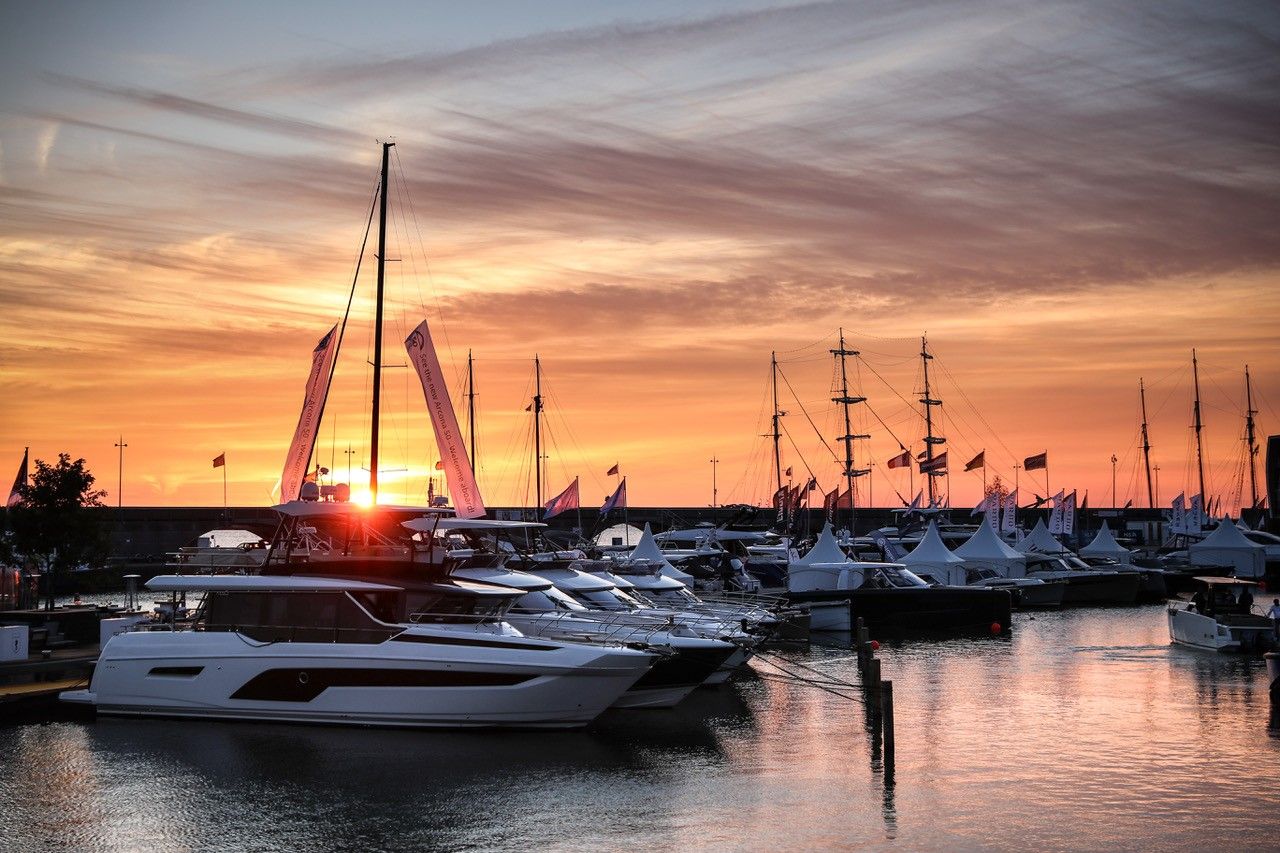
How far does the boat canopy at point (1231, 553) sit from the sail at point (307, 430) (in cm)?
7874

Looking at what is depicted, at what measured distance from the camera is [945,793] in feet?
86.5

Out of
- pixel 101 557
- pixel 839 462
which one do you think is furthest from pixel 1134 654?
pixel 839 462

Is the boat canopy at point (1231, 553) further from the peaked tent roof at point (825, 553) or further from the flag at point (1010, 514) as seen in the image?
the peaked tent roof at point (825, 553)

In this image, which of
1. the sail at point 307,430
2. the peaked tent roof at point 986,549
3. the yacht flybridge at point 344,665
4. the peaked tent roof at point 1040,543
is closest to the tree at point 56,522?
the sail at point 307,430

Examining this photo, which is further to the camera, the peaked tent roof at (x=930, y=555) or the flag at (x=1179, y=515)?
the flag at (x=1179, y=515)

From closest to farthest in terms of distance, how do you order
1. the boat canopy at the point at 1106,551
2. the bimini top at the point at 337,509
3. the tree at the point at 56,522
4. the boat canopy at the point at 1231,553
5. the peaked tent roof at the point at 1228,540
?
the bimini top at the point at 337,509
the tree at the point at 56,522
the boat canopy at the point at 1231,553
the peaked tent roof at the point at 1228,540
the boat canopy at the point at 1106,551

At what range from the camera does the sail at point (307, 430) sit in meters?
43.6

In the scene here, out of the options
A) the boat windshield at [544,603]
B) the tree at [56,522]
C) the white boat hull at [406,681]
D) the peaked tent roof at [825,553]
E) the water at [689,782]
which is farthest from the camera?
the peaked tent roof at [825,553]

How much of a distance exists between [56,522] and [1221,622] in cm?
4464

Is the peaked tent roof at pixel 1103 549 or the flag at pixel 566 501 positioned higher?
the flag at pixel 566 501

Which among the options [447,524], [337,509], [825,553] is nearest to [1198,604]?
[825,553]

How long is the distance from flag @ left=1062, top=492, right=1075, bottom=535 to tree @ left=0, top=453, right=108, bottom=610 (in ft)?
275

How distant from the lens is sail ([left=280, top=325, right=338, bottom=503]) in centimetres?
4359

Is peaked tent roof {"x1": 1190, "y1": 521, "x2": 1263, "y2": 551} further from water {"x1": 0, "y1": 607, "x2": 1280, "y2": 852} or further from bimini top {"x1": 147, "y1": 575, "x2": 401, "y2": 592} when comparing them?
bimini top {"x1": 147, "y1": 575, "x2": 401, "y2": 592}
